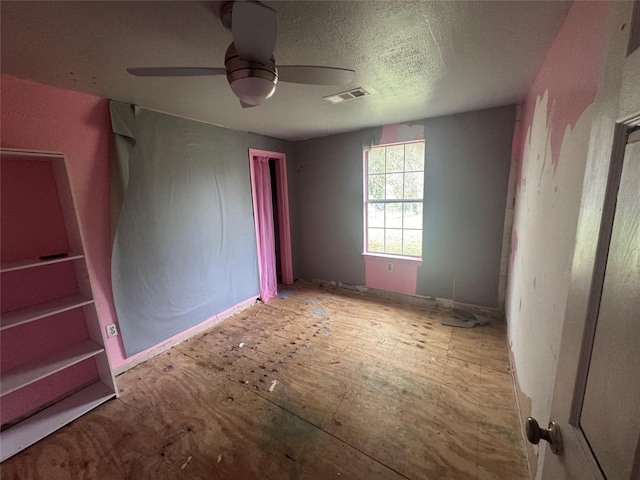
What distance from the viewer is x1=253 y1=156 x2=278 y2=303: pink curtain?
3.54m

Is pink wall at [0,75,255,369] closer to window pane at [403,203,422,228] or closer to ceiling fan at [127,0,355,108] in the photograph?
ceiling fan at [127,0,355,108]

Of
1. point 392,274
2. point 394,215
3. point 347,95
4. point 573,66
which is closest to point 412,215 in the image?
point 394,215

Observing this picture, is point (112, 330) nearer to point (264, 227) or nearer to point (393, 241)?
point (264, 227)

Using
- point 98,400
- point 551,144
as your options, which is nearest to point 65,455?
point 98,400

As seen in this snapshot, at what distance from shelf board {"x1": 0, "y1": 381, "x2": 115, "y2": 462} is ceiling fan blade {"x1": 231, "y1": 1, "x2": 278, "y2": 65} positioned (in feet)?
8.27

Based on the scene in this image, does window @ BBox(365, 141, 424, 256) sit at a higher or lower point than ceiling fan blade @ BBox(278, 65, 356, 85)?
lower

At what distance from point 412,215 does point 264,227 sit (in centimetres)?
205

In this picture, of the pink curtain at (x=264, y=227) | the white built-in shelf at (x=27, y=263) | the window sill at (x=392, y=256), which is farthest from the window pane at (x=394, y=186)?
the white built-in shelf at (x=27, y=263)

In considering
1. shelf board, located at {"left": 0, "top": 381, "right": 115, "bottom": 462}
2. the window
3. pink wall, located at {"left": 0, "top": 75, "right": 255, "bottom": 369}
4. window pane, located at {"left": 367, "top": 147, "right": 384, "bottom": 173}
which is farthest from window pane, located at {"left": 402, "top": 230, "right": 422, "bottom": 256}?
shelf board, located at {"left": 0, "top": 381, "right": 115, "bottom": 462}

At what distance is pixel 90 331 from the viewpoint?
6.59ft

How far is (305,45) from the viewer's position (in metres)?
1.39

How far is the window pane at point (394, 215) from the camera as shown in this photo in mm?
3406

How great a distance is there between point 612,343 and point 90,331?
2.87 meters

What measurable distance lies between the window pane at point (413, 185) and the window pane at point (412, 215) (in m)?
0.10
